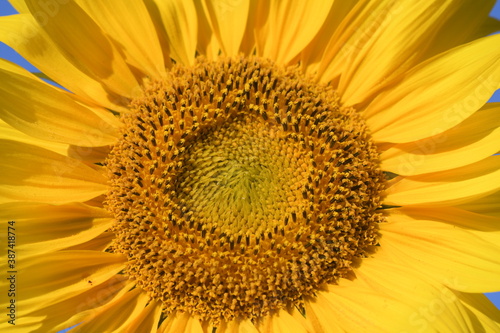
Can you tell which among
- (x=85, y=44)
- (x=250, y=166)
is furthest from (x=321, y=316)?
(x=85, y=44)

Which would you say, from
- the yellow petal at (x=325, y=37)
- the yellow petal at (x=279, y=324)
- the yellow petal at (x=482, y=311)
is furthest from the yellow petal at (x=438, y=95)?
the yellow petal at (x=279, y=324)

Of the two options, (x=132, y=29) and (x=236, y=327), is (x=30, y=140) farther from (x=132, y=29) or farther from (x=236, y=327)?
(x=236, y=327)

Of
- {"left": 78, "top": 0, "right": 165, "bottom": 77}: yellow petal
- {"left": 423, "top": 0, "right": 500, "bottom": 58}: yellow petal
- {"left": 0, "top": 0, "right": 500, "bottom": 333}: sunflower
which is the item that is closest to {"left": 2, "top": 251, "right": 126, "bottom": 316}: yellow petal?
{"left": 0, "top": 0, "right": 500, "bottom": 333}: sunflower

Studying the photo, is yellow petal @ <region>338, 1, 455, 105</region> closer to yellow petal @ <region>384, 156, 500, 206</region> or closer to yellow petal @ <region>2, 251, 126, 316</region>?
yellow petal @ <region>384, 156, 500, 206</region>

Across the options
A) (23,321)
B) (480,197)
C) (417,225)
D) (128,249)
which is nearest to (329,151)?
(417,225)

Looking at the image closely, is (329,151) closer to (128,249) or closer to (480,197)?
(480,197)

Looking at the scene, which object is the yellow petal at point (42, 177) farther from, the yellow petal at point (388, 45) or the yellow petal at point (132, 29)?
the yellow petal at point (388, 45)
